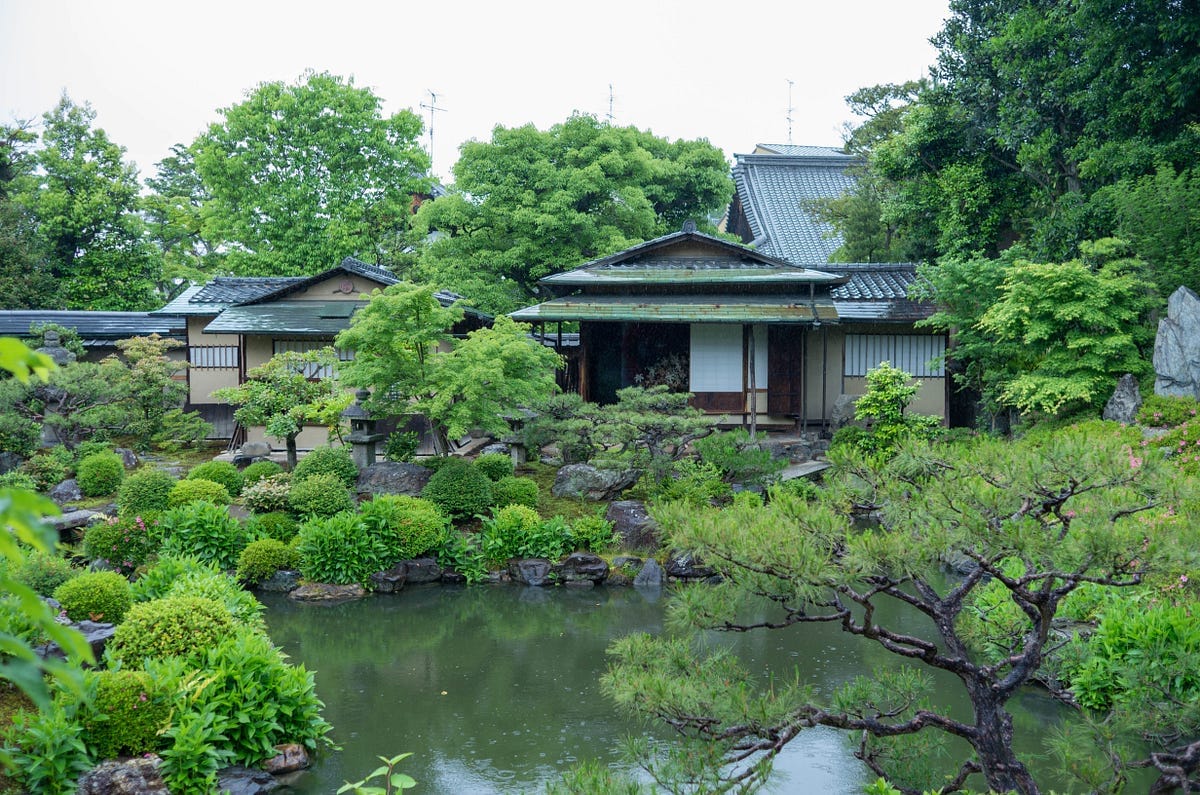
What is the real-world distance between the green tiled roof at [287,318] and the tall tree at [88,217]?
29.4 ft

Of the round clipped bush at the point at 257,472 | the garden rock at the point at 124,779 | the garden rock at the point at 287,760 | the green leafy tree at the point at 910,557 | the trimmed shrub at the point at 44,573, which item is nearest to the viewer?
the green leafy tree at the point at 910,557

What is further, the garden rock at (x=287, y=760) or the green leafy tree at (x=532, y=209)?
the green leafy tree at (x=532, y=209)

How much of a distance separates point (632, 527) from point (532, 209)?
33.8ft

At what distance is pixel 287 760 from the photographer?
271 inches

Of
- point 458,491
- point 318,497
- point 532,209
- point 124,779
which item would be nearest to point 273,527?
point 318,497

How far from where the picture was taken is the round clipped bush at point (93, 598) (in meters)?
8.15

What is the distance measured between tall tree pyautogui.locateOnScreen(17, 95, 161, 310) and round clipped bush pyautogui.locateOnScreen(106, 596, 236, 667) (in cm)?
2089

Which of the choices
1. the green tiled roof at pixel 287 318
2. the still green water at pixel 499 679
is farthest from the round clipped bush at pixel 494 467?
the green tiled roof at pixel 287 318

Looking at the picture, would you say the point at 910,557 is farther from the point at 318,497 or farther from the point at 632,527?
the point at 318,497

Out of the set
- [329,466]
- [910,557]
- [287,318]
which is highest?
[287,318]

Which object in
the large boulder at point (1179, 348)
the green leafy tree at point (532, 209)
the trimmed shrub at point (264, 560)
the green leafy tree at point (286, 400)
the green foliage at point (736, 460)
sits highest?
the green leafy tree at point (532, 209)

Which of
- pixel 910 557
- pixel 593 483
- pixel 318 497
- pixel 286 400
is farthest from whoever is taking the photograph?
pixel 286 400

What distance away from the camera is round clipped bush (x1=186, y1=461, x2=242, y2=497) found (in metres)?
13.5

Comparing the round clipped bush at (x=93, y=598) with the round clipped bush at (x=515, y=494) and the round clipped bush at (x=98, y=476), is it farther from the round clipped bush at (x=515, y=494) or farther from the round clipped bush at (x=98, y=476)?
the round clipped bush at (x=98, y=476)
